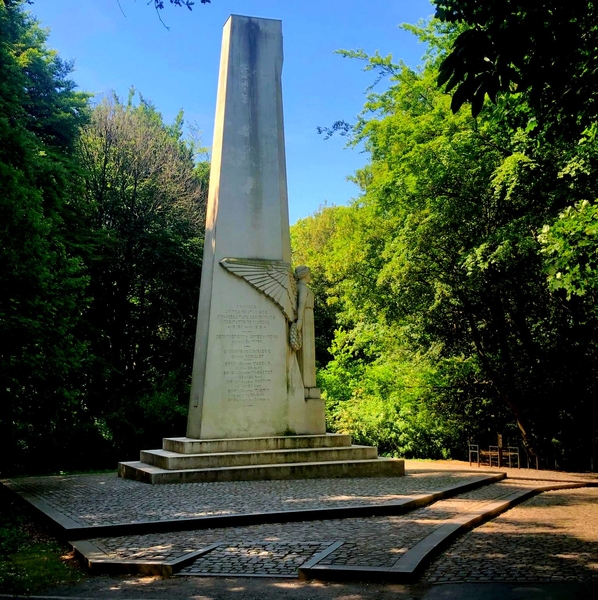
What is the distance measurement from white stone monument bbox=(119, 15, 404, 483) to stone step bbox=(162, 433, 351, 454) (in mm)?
19

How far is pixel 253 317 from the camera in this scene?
12742 mm

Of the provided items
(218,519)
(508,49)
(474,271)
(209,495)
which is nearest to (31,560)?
(218,519)

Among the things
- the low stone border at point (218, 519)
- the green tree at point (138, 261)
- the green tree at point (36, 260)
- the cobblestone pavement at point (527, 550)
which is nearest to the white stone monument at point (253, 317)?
the green tree at point (36, 260)

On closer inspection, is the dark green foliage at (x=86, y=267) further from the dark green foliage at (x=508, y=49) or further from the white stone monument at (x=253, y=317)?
the dark green foliage at (x=508, y=49)

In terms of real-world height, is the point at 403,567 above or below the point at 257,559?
above

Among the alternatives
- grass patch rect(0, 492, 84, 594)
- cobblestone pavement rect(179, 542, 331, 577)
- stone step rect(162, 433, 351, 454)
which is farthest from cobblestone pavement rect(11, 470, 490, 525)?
cobblestone pavement rect(179, 542, 331, 577)

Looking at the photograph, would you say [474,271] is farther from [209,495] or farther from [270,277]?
[209,495]

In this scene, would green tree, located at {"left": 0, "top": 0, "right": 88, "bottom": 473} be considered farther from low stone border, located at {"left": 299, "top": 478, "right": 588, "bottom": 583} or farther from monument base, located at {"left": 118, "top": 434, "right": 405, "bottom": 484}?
low stone border, located at {"left": 299, "top": 478, "right": 588, "bottom": 583}

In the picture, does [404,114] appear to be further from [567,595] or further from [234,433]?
[567,595]

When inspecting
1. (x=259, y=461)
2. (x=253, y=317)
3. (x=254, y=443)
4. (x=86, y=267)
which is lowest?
(x=259, y=461)

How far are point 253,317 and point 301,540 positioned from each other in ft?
21.9

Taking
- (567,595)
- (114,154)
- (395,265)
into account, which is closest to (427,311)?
(395,265)

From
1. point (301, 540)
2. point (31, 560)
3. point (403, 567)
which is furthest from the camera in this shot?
point (301, 540)

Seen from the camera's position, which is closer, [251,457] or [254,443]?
[251,457]
